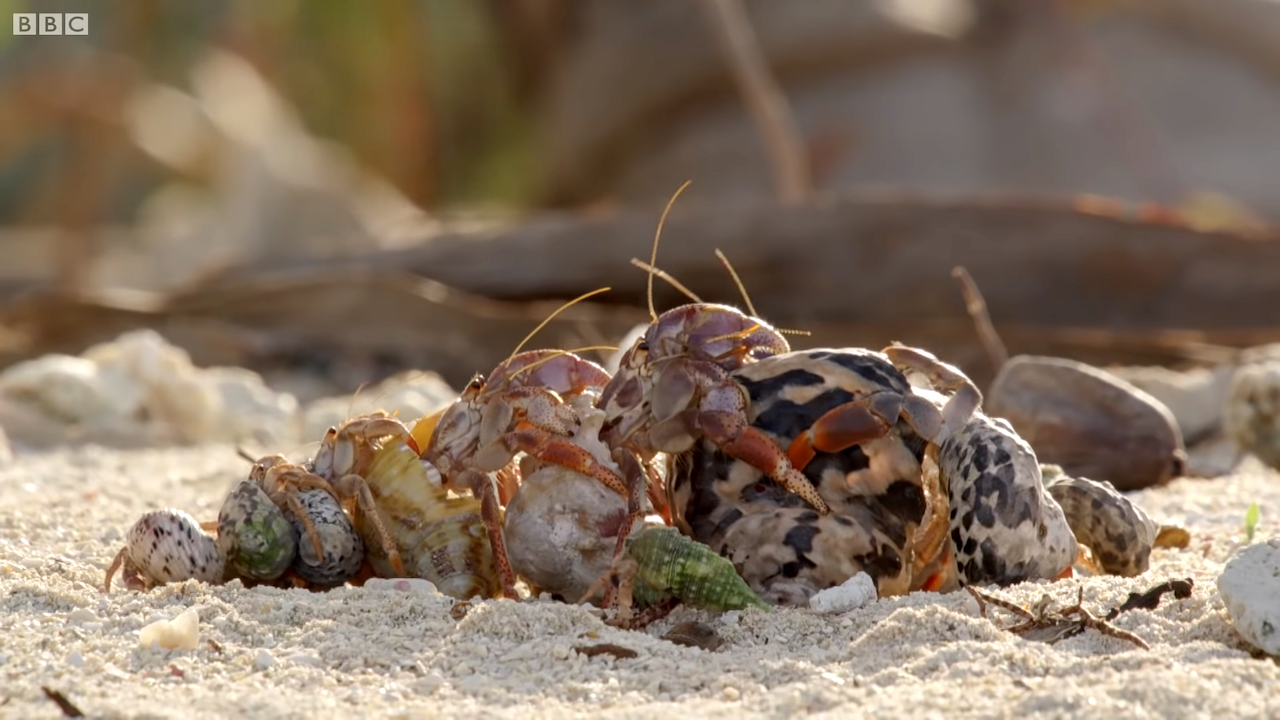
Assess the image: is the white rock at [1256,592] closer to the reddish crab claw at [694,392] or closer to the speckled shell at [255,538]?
the reddish crab claw at [694,392]

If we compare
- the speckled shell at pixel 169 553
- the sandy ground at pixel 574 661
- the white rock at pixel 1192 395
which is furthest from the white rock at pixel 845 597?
the white rock at pixel 1192 395

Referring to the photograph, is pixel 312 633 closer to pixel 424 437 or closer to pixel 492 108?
pixel 424 437

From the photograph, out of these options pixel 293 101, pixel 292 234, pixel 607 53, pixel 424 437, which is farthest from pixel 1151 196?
pixel 293 101

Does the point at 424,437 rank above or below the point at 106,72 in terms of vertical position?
below

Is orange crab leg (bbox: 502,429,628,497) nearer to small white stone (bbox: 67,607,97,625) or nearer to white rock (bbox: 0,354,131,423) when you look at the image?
small white stone (bbox: 67,607,97,625)

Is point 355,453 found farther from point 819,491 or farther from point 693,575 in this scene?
point 819,491

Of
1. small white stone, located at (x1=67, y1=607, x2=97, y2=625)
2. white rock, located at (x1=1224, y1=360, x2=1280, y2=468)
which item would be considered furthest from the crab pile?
white rock, located at (x1=1224, y1=360, x2=1280, y2=468)

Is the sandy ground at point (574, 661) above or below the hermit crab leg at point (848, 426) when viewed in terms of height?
below
